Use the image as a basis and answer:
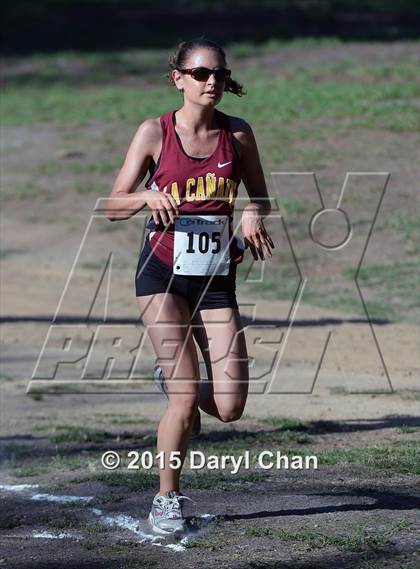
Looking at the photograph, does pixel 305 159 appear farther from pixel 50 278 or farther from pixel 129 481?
pixel 129 481

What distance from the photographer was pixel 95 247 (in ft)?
54.9

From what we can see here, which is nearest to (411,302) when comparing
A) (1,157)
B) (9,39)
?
(1,157)

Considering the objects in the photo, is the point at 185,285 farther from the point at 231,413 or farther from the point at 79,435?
the point at 79,435

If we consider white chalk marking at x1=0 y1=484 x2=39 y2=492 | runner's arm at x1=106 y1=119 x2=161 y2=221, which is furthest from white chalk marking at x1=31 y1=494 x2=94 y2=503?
runner's arm at x1=106 y1=119 x2=161 y2=221

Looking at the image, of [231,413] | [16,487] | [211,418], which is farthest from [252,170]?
[211,418]

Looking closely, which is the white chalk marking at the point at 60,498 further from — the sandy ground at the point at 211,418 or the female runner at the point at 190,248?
the female runner at the point at 190,248

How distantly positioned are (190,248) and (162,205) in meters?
0.30

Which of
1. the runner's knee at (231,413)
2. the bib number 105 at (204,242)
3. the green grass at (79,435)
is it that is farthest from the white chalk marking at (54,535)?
the green grass at (79,435)

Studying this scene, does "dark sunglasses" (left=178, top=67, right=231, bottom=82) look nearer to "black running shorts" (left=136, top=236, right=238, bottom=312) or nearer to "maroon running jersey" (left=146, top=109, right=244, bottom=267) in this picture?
"maroon running jersey" (left=146, top=109, right=244, bottom=267)

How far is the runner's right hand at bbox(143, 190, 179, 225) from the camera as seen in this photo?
18.1 ft

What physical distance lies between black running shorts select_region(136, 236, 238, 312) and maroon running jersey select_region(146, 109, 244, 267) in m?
0.05

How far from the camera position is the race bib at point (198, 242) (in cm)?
571

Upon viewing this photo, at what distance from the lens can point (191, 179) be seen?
223 inches

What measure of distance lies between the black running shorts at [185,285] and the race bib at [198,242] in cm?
4
